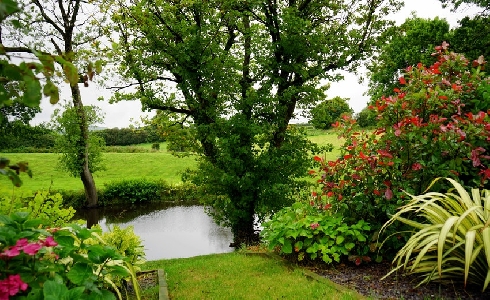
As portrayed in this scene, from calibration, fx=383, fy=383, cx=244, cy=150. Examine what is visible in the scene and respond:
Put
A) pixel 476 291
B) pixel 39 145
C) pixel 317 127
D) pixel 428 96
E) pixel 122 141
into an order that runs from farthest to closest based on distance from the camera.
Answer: pixel 122 141, pixel 39 145, pixel 317 127, pixel 428 96, pixel 476 291

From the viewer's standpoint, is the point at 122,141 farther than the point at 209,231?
Yes

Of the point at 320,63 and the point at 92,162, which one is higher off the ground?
the point at 320,63

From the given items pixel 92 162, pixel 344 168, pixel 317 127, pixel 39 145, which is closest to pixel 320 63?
pixel 317 127

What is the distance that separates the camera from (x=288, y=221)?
16.1 ft

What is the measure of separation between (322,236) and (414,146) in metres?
1.48

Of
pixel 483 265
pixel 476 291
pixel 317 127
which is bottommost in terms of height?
pixel 476 291

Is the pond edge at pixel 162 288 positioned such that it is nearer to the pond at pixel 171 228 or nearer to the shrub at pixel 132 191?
the pond at pixel 171 228

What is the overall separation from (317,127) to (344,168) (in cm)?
568

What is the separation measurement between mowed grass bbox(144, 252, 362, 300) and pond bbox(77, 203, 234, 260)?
19.2ft

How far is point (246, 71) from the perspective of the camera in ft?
34.2

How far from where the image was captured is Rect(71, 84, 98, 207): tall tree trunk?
683 inches

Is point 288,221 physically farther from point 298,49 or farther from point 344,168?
point 298,49

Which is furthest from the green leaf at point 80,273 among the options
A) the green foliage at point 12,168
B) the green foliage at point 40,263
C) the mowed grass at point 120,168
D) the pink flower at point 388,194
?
the mowed grass at point 120,168

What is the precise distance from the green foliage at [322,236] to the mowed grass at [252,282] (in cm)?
27
